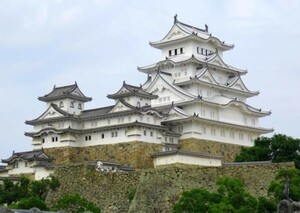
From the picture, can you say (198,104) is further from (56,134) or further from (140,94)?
(56,134)

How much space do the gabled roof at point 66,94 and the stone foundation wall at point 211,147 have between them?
27.8 feet

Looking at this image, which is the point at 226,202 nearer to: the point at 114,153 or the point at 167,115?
the point at 114,153

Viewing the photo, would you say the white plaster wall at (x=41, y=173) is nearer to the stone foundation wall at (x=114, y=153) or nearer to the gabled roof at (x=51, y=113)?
the stone foundation wall at (x=114, y=153)

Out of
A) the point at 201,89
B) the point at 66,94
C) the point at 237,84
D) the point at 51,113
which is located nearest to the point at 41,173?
the point at 51,113

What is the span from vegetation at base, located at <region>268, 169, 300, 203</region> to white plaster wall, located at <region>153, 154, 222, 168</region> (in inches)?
468

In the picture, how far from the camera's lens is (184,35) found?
5409 cm

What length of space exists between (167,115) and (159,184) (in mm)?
13779

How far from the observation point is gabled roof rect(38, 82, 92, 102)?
48612 millimetres

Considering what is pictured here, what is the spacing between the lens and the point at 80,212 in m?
29.8

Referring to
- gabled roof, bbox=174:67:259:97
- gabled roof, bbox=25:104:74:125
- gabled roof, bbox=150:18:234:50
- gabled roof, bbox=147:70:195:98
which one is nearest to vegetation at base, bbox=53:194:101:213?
gabled roof, bbox=25:104:74:125

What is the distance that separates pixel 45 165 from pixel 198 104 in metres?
12.6

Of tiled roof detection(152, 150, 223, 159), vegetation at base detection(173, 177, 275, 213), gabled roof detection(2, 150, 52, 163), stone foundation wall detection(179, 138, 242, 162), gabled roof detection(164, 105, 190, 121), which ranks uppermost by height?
gabled roof detection(164, 105, 190, 121)

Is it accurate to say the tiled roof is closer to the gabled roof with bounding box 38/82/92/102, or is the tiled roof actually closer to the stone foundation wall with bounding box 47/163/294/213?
the stone foundation wall with bounding box 47/163/294/213

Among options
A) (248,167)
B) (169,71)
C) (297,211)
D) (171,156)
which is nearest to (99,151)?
(171,156)
